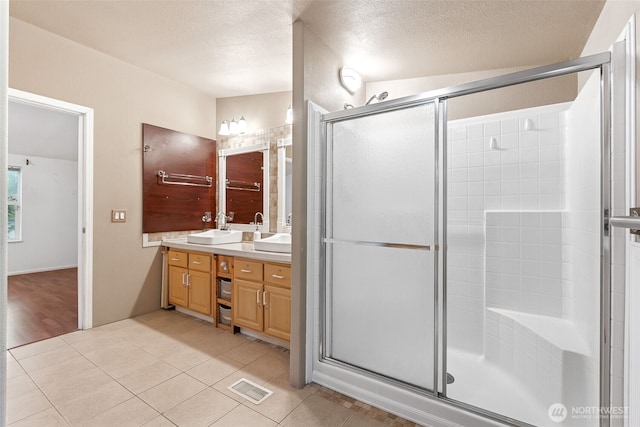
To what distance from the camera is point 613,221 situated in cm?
103

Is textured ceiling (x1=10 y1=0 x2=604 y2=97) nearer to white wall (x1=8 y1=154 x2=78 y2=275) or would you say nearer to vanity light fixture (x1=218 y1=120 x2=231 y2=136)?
vanity light fixture (x1=218 y1=120 x2=231 y2=136)

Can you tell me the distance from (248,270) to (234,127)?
1.90 meters

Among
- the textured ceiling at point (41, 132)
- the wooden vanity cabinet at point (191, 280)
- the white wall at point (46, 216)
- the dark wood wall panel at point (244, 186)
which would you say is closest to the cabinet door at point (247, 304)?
the wooden vanity cabinet at point (191, 280)

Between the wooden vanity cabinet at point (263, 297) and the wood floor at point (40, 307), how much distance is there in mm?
1715

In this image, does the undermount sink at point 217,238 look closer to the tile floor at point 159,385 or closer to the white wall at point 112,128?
the white wall at point 112,128

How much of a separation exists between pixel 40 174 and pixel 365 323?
6.68 m

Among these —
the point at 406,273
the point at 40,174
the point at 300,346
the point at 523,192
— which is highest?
the point at 40,174

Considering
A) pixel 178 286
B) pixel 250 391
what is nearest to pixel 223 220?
pixel 178 286

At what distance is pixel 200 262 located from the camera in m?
3.09

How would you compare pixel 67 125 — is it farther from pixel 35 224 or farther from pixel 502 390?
pixel 502 390

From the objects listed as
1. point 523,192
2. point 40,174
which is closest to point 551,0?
point 523,192

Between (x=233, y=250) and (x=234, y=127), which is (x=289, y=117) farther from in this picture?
(x=233, y=250)

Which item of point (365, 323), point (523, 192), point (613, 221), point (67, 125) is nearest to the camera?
point (613, 221)

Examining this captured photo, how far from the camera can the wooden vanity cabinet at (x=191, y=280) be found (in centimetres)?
303
